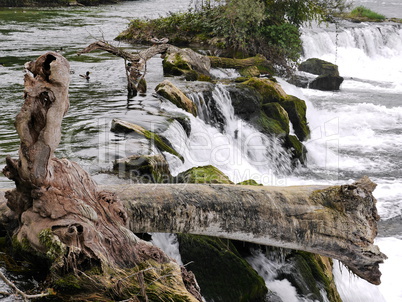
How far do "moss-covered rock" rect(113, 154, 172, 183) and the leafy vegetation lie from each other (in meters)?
12.4

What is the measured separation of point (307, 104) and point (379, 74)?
10.5 meters

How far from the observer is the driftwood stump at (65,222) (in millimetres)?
4180

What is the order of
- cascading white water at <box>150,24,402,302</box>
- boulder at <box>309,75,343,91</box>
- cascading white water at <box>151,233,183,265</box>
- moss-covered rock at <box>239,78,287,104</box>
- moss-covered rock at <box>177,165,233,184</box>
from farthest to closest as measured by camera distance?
boulder at <box>309,75,343,91</box>, moss-covered rock at <box>239,78,287,104</box>, cascading white water at <box>150,24,402,302</box>, moss-covered rock at <box>177,165,233,184</box>, cascading white water at <box>151,233,183,265</box>

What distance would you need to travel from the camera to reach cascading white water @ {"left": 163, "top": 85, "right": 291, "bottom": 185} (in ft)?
35.6

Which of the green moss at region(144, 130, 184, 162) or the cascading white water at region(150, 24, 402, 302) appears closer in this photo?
the cascading white water at region(150, 24, 402, 302)

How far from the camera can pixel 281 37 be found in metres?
20.2

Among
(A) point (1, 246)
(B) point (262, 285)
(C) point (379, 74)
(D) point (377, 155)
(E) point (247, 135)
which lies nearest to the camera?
(A) point (1, 246)

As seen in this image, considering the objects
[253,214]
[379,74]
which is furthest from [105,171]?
[379,74]

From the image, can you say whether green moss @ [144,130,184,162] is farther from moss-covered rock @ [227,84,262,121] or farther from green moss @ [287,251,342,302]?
moss-covered rock @ [227,84,262,121]

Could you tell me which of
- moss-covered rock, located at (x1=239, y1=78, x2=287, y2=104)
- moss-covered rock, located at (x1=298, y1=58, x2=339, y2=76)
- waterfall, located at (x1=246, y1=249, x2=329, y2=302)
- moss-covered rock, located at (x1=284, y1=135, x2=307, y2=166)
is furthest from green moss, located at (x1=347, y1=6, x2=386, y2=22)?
waterfall, located at (x1=246, y1=249, x2=329, y2=302)

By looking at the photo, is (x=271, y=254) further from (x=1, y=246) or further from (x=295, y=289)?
(x=1, y=246)

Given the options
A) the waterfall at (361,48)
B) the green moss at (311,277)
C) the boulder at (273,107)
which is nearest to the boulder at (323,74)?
the waterfall at (361,48)

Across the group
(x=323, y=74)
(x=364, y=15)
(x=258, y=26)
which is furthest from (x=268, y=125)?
(x=364, y=15)

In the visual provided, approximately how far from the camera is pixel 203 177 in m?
7.61
